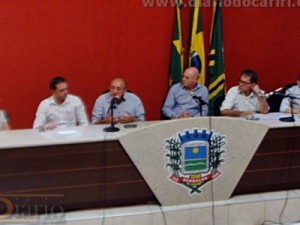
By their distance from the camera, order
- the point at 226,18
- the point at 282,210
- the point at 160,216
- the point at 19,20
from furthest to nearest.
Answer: the point at 226,18, the point at 19,20, the point at 282,210, the point at 160,216

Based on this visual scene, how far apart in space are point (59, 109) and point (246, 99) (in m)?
1.62

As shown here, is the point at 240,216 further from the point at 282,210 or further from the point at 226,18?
the point at 226,18

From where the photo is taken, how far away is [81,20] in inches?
194

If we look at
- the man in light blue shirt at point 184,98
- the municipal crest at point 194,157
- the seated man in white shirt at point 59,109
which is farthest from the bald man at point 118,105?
the municipal crest at point 194,157

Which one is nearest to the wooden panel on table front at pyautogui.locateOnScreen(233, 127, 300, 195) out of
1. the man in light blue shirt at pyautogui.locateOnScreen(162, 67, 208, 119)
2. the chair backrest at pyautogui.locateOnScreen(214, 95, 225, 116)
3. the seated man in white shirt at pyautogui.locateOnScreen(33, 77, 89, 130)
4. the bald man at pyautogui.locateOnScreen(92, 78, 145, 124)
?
the chair backrest at pyautogui.locateOnScreen(214, 95, 225, 116)

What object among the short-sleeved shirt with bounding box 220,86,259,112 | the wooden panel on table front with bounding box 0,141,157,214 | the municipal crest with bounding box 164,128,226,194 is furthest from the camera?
the short-sleeved shirt with bounding box 220,86,259,112

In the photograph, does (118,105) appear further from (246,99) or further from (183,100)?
(246,99)

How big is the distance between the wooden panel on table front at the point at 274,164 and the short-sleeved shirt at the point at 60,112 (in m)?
1.44

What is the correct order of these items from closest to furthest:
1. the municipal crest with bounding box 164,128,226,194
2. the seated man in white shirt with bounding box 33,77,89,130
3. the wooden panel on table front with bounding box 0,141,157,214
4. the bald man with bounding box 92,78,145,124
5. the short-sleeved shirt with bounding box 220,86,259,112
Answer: the wooden panel on table front with bounding box 0,141,157,214 → the municipal crest with bounding box 164,128,226,194 → the seated man in white shirt with bounding box 33,77,89,130 → the bald man with bounding box 92,78,145,124 → the short-sleeved shirt with bounding box 220,86,259,112

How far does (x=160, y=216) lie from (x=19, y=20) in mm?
2193

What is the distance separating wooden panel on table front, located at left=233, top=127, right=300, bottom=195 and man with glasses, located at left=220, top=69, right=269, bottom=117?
1.87 ft

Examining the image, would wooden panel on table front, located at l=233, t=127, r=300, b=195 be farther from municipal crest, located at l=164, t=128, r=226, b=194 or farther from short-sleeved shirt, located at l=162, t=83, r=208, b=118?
short-sleeved shirt, located at l=162, t=83, r=208, b=118

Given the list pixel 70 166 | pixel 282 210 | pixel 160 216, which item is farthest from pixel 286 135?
pixel 70 166

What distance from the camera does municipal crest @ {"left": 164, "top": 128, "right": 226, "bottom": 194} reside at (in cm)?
375
